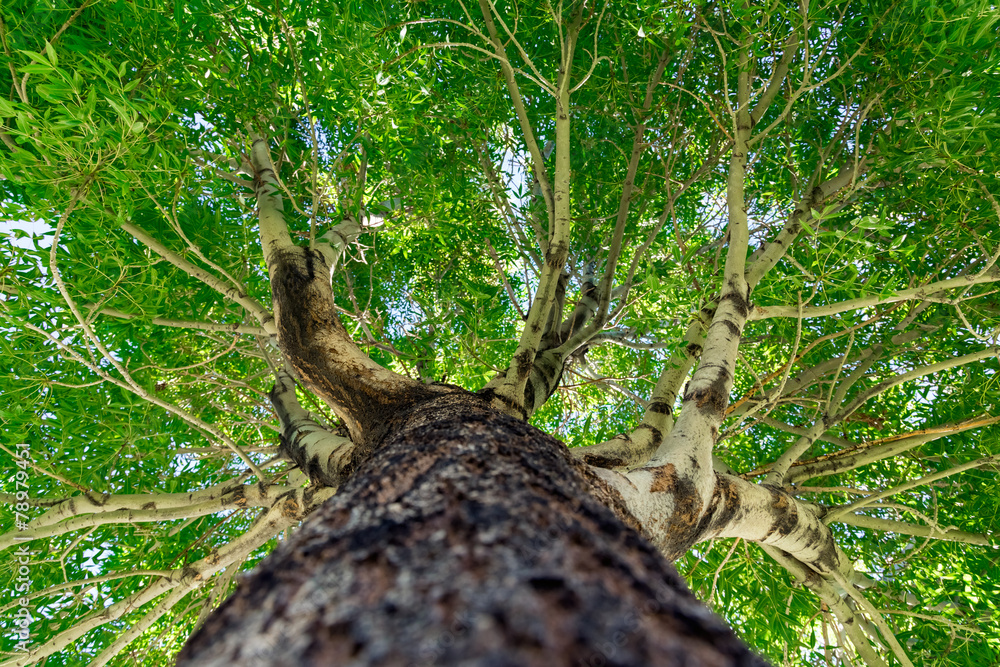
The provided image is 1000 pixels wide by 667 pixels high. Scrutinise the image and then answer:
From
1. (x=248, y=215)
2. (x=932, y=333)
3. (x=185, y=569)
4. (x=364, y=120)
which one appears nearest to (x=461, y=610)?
(x=185, y=569)

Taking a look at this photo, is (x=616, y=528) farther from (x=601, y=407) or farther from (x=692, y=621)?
(x=601, y=407)

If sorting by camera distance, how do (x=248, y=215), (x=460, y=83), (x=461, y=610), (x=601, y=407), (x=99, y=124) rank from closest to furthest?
1. (x=461, y=610)
2. (x=99, y=124)
3. (x=460, y=83)
4. (x=248, y=215)
5. (x=601, y=407)

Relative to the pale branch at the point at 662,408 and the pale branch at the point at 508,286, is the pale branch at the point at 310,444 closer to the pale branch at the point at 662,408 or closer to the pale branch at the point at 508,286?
the pale branch at the point at 662,408

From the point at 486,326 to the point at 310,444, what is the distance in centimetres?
198

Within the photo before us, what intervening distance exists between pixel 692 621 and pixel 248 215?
3467 mm

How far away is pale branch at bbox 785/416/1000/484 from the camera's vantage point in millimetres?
2361

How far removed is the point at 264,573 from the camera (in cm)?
70

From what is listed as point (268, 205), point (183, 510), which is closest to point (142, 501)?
point (183, 510)

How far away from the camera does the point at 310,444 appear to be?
2.29m

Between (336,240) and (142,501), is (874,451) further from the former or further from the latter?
(142,501)

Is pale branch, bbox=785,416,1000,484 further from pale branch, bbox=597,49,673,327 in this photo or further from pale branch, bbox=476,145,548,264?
pale branch, bbox=476,145,548,264

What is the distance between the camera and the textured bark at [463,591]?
1.70 feet

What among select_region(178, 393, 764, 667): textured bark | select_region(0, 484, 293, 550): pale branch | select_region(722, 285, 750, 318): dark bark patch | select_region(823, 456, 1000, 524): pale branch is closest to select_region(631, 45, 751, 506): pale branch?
select_region(722, 285, 750, 318): dark bark patch

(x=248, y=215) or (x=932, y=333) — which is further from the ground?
(x=248, y=215)
